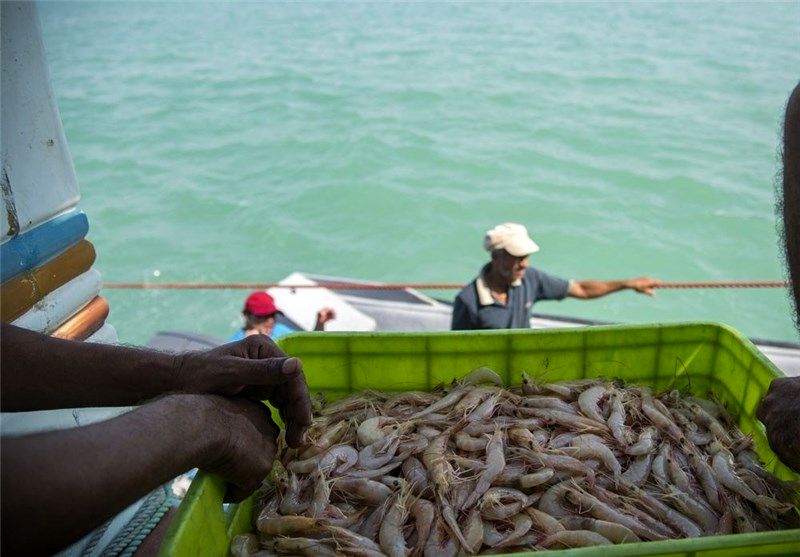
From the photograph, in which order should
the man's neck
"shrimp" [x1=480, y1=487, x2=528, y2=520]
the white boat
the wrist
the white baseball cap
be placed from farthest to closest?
the man's neck → the white baseball cap → the white boat → "shrimp" [x1=480, y1=487, x2=528, y2=520] → the wrist

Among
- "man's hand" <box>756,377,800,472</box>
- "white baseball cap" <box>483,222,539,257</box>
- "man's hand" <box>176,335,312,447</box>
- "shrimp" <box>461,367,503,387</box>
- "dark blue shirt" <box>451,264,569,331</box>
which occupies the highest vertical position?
"man's hand" <box>176,335,312,447</box>

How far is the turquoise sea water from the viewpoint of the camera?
516 inches

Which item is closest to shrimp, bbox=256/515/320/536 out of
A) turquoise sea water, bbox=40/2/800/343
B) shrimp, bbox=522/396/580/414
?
shrimp, bbox=522/396/580/414

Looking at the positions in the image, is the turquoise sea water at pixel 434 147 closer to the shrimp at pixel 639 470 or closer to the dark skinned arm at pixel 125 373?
the shrimp at pixel 639 470

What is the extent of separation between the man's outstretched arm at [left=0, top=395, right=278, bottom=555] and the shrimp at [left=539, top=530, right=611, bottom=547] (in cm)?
81

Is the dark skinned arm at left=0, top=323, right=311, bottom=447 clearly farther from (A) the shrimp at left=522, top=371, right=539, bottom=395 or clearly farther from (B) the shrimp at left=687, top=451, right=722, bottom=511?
(B) the shrimp at left=687, top=451, right=722, bottom=511

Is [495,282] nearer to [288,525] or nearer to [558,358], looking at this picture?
[558,358]

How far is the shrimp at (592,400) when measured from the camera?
7.59 ft

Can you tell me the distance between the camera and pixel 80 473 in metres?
1.31

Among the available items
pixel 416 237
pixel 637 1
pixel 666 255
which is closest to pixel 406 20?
pixel 637 1

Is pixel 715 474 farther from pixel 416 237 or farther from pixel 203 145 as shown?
pixel 203 145

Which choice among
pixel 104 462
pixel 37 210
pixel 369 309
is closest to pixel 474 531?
pixel 104 462

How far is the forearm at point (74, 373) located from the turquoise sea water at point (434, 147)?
7305 millimetres

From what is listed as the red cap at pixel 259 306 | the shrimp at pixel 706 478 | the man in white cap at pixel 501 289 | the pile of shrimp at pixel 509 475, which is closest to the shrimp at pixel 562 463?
the pile of shrimp at pixel 509 475
